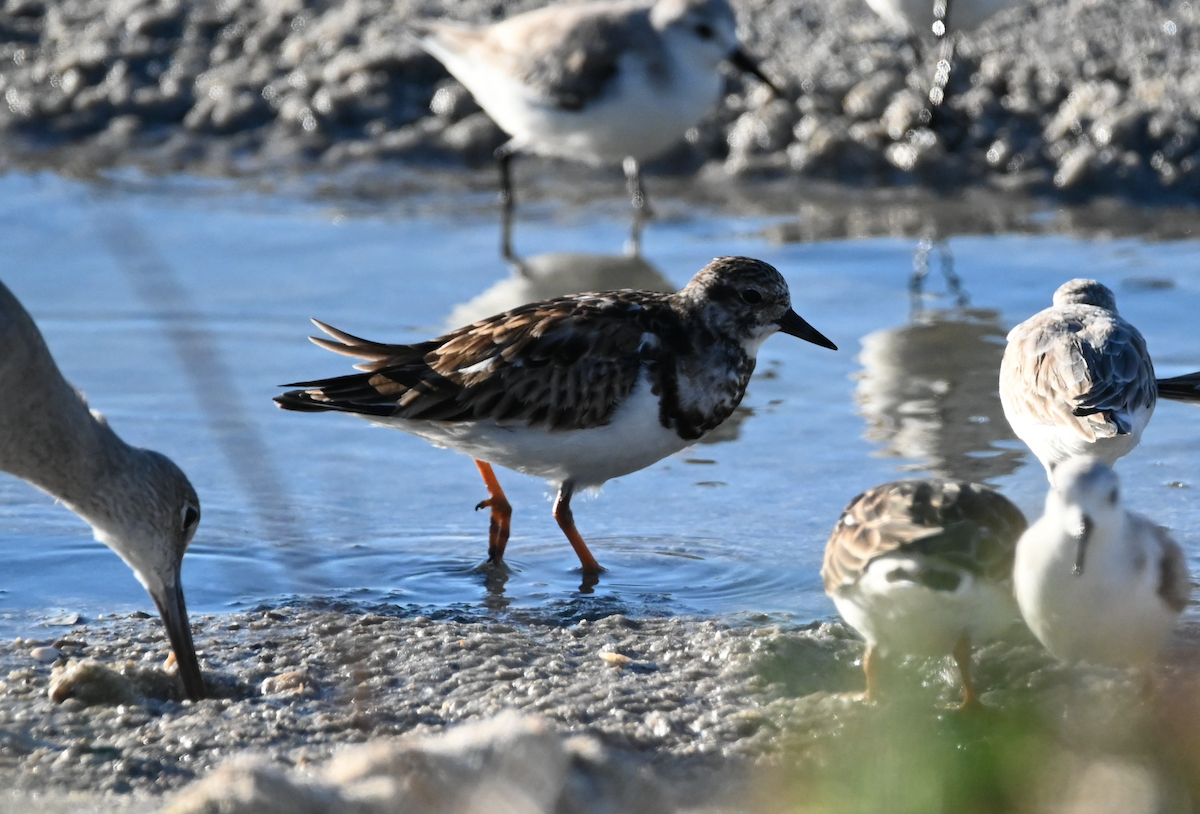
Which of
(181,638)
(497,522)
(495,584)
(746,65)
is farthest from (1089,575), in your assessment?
(746,65)

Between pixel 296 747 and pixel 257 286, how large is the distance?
4902 mm

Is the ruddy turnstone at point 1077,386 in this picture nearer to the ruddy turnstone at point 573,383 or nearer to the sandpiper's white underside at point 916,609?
the ruddy turnstone at point 573,383

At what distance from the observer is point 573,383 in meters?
→ 5.49

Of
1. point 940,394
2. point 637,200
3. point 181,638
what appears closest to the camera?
point 181,638

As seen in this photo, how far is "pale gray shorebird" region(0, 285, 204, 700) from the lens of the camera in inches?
189

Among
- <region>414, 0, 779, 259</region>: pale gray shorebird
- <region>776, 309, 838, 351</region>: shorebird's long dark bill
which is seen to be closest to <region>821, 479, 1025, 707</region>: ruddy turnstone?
<region>776, 309, 838, 351</region>: shorebird's long dark bill

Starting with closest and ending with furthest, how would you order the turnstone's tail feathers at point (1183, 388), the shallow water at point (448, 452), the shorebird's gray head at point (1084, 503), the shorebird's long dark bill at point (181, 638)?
the shorebird's gray head at point (1084, 503) → the shorebird's long dark bill at point (181, 638) → the shallow water at point (448, 452) → the turnstone's tail feathers at point (1183, 388)

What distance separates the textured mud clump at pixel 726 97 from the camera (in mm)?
10195

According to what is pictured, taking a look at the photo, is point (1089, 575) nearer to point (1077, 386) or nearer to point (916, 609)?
point (916, 609)

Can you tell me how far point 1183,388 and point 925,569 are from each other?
7.62ft

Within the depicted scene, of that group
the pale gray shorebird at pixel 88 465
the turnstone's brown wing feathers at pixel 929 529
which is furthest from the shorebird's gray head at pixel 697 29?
the turnstone's brown wing feathers at pixel 929 529

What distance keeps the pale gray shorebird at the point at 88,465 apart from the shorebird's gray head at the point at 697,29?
5836 millimetres

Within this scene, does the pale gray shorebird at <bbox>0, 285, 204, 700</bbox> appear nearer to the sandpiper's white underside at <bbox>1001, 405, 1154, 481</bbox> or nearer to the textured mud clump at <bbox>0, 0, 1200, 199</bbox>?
the sandpiper's white underside at <bbox>1001, 405, 1154, 481</bbox>

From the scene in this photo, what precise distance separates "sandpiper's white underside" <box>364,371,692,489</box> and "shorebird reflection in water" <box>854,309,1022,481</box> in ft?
4.25
